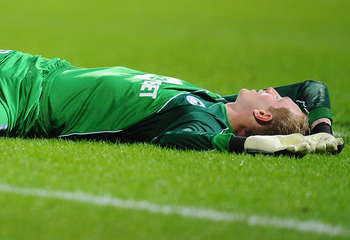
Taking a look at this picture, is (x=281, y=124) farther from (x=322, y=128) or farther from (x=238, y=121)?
(x=322, y=128)

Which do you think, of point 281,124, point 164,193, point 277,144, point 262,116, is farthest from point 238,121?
point 164,193

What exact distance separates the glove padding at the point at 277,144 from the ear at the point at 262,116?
0.54 meters

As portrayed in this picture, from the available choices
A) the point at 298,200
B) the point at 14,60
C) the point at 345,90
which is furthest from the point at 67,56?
the point at 298,200

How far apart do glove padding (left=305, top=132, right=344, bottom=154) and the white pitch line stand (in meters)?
2.04

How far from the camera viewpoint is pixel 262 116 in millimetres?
6012

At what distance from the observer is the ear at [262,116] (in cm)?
600

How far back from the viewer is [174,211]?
3.88 m

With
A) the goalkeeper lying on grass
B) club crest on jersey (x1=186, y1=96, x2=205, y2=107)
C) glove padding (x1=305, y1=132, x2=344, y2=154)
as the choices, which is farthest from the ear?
club crest on jersey (x1=186, y1=96, x2=205, y2=107)

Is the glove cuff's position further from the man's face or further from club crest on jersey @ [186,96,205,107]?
club crest on jersey @ [186,96,205,107]

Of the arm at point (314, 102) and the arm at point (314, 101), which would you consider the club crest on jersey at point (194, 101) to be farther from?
the arm at point (314, 102)

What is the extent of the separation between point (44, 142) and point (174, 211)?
2.27 m

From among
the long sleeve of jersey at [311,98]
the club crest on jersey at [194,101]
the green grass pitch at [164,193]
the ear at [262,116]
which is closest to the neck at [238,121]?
the ear at [262,116]

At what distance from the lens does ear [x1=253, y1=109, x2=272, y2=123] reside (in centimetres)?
600

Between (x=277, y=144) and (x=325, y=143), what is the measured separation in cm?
70
